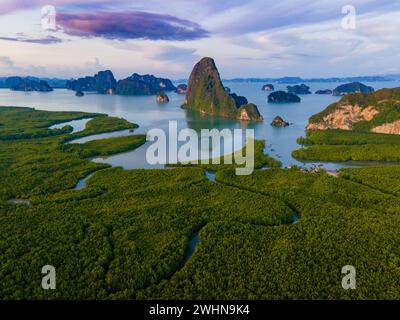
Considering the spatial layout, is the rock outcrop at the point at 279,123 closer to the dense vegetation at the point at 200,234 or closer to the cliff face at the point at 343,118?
the cliff face at the point at 343,118

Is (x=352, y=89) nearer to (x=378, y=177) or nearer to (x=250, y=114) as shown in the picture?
(x=250, y=114)

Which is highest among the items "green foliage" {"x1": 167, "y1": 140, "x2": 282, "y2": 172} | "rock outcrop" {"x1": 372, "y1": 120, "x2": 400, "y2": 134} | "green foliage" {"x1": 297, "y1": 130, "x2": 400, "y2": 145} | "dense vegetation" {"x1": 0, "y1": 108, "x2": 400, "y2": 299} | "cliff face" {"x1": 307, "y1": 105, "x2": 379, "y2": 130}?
"cliff face" {"x1": 307, "y1": 105, "x2": 379, "y2": 130}

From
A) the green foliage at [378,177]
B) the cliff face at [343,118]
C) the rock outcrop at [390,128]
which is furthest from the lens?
the cliff face at [343,118]

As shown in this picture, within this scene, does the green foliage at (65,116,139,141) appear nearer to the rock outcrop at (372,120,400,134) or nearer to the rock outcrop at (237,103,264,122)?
the rock outcrop at (237,103,264,122)

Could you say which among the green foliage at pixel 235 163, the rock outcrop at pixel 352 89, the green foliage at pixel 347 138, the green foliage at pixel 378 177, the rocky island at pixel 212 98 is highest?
the rock outcrop at pixel 352 89

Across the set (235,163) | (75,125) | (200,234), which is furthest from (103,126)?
(200,234)

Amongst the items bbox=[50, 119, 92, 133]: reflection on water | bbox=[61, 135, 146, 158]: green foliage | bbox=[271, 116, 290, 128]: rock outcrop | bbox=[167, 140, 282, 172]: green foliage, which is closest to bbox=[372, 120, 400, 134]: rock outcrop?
bbox=[271, 116, 290, 128]: rock outcrop

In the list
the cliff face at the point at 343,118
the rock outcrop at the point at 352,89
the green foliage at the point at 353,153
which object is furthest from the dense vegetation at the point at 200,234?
the rock outcrop at the point at 352,89
